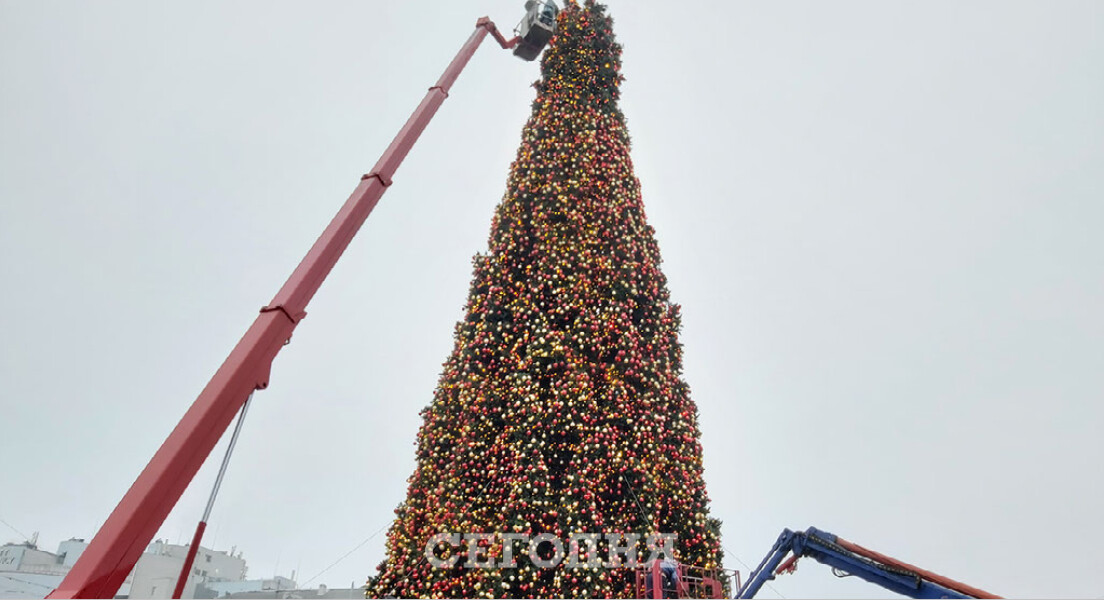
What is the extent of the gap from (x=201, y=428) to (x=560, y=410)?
244 inches

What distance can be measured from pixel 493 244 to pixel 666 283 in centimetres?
356

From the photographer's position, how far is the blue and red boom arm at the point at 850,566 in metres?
8.30

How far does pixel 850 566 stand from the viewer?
8852 mm

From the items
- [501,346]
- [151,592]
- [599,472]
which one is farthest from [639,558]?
[151,592]

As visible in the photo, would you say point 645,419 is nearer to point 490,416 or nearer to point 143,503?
point 490,416

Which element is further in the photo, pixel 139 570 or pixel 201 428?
pixel 139 570

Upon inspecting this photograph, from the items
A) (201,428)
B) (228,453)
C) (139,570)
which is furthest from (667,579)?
(139,570)

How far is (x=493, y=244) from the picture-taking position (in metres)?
12.2

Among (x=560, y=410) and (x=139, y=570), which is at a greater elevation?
(x=560, y=410)

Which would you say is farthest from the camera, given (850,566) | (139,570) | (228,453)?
(139,570)

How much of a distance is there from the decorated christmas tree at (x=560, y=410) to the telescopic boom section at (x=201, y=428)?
4.95 meters

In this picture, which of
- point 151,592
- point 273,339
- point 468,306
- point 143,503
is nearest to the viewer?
point 143,503

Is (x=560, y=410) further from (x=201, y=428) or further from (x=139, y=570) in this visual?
(x=139, y=570)

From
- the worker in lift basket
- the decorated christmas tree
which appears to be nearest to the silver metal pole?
the decorated christmas tree
